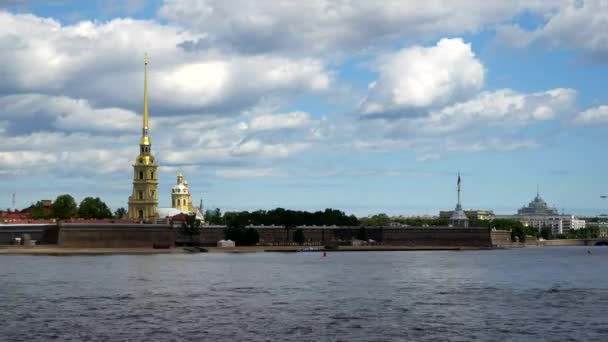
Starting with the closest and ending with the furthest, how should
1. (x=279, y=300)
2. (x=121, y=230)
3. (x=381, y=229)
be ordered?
1. (x=279, y=300)
2. (x=121, y=230)
3. (x=381, y=229)

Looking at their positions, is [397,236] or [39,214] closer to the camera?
[39,214]

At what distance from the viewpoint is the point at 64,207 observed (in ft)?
513

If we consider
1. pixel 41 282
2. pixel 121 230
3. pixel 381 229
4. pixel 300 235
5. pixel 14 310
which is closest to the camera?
pixel 14 310

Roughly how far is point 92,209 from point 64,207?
8.87 metres

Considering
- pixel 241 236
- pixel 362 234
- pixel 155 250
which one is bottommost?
pixel 155 250

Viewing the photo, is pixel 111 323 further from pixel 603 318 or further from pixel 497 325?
pixel 603 318

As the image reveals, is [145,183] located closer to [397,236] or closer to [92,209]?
[92,209]

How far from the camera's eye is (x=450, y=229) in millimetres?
172125

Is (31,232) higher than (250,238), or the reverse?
(31,232)

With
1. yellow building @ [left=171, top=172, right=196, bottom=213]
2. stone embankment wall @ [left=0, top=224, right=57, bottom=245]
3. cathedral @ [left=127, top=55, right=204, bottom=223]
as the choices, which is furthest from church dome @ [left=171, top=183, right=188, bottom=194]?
stone embankment wall @ [left=0, top=224, right=57, bottom=245]

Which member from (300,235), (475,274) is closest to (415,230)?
(300,235)

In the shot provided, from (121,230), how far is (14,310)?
91.0 m

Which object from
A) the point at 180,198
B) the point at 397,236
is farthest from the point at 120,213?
the point at 397,236

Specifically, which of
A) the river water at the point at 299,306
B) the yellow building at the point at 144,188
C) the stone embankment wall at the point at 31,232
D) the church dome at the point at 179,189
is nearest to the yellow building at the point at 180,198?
the church dome at the point at 179,189
